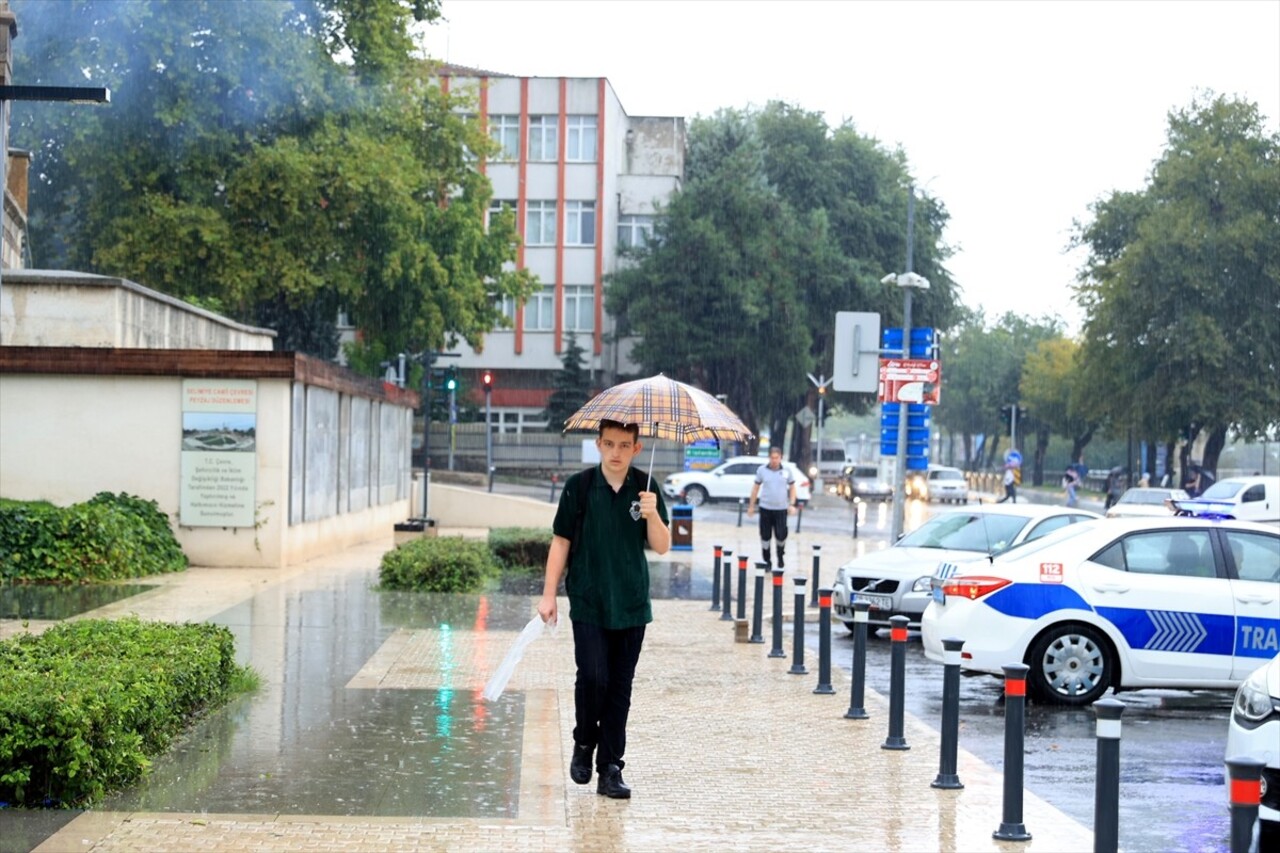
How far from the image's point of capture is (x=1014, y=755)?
7852 millimetres

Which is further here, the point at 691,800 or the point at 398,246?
the point at 398,246

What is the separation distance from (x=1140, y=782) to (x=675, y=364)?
57.7 meters

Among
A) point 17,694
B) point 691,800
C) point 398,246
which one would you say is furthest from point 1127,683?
point 398,246

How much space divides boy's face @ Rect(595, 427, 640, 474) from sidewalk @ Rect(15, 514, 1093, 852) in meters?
1.65

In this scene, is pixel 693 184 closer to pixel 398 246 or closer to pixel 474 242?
pixel 474 242

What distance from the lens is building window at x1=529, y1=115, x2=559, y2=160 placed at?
70.3 m

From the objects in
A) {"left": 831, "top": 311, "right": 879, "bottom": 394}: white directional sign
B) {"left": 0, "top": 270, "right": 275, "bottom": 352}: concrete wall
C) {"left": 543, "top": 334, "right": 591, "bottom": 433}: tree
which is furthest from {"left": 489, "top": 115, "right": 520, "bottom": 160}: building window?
{"left": 831, "top": 311, "right": 879, "bottom": 394}: white directional sign

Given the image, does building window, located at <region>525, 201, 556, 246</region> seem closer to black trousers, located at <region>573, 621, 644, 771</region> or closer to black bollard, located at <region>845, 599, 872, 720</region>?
black bollard, located at <region>845, 599, 872, 720</region>

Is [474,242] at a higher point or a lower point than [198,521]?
higher

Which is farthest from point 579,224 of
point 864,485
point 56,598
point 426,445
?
point 56,598

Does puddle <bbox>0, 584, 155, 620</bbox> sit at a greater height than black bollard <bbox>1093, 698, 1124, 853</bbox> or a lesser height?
lesser

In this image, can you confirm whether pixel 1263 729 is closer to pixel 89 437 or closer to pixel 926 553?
pixel 926 553

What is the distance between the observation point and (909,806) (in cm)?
855

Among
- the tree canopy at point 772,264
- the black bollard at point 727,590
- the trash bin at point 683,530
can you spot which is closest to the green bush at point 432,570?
the black bollard at point 727,590
